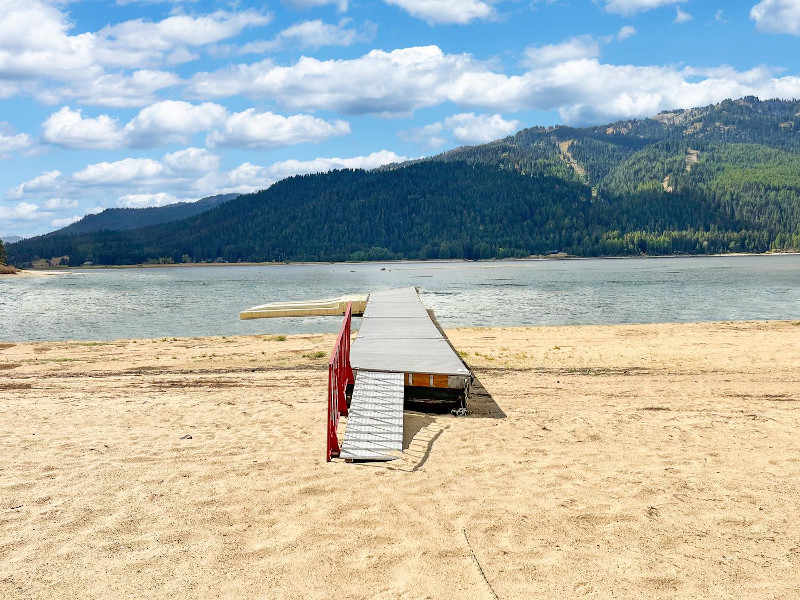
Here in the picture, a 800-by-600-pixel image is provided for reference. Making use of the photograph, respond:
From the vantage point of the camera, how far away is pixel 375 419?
12.4 meters

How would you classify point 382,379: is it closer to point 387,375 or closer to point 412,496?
point 387,375

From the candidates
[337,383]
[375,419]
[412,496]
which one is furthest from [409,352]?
[412,496]

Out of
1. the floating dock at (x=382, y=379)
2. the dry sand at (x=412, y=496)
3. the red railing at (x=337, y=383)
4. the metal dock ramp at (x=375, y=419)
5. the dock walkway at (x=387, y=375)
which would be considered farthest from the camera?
the dock walkway at (x=387, y=375)

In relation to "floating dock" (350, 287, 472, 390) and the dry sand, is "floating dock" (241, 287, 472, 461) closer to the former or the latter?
"floating dock" (350, 287, 472, 390)

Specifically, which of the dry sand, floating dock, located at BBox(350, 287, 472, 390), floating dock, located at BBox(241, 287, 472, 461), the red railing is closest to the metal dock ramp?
floating dock, located at BBox(241, 287, 472, 461)

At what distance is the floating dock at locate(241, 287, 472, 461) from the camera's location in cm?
1132

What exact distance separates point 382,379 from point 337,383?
134 cm

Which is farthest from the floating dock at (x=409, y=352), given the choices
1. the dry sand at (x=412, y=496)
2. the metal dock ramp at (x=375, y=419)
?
the dry sand at (x=412, y=496)

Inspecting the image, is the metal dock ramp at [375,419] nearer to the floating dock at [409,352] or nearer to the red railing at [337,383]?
the red railing at [337,383]

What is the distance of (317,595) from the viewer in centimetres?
665

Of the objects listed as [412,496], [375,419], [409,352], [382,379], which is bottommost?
[412,496]

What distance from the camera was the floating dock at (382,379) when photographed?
11.3 metres

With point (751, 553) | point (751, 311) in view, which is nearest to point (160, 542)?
point (751, 553)

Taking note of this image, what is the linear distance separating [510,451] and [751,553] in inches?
182
